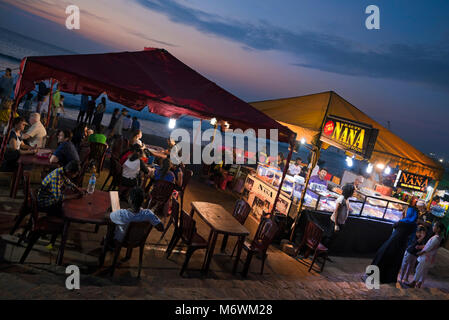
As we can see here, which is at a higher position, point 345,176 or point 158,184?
point 345,176

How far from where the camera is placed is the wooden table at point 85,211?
394 centimetres

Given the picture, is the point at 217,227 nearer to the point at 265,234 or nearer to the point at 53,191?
the point at 265,234

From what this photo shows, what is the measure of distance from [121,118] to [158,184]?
21.2 feet

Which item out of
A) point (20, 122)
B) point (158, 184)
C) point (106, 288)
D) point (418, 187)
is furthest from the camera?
point (418, 187)

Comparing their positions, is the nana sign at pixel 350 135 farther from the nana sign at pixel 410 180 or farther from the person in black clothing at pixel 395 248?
the nana sign at pixel 410 180

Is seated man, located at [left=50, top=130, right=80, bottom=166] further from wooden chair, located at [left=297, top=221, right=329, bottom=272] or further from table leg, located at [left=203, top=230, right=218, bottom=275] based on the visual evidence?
wooden chair, located at [left=297, top=221, right=329, bottom=272]

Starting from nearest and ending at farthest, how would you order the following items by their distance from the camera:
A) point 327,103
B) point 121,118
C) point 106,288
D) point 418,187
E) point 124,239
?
point 106,288
point 124,239
point 327,103
point 418,187
point 121,118

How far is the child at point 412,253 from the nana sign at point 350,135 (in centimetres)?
238

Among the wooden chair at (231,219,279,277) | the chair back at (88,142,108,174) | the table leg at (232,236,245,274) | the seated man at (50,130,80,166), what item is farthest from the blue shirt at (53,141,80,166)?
the wooden chair at (231,219,279,277)

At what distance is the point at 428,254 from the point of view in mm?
6773
